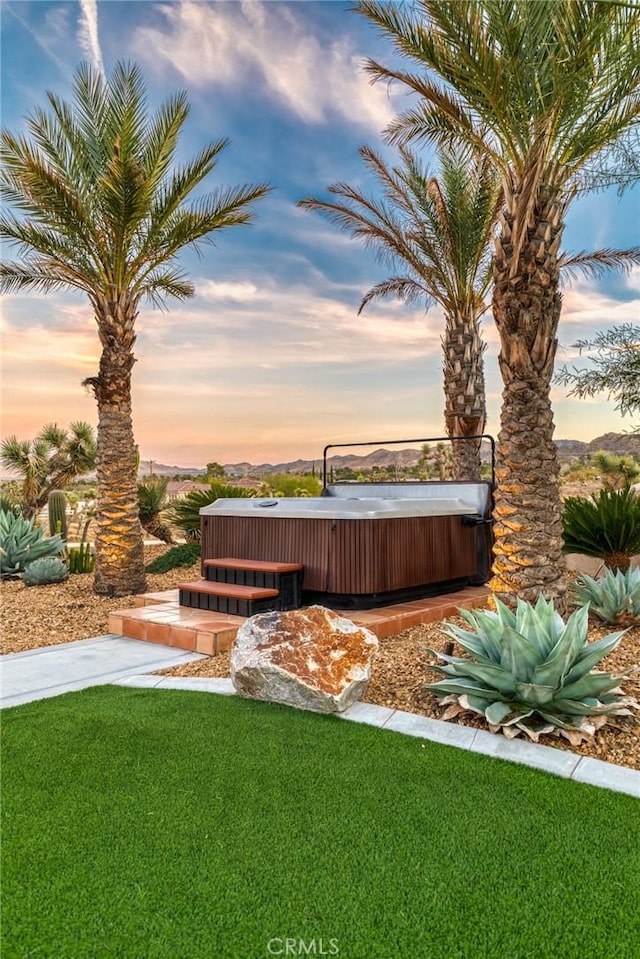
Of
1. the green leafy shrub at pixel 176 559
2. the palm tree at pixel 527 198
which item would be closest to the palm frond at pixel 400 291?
the green leafy shrub at pixel 176 559

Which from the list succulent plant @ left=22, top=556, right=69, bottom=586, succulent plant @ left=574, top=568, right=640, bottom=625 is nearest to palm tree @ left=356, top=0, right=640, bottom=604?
succulent plant @ left=574, top=568, right=640, bottom=625

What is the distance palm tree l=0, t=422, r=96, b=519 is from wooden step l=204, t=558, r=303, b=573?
888 cm

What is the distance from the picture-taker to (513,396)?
180 inches

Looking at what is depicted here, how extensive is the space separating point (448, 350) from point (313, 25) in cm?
499

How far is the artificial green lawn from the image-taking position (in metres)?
1.57

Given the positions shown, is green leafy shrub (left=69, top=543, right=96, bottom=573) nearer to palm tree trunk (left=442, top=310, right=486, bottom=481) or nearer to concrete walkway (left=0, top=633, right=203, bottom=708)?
concrete walkway (left=0, top=633, right=203, bottom=708)

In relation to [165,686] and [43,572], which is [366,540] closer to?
[165,686]

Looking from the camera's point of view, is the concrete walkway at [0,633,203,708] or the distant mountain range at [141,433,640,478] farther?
the distant mountain range at [141,433,640,478]

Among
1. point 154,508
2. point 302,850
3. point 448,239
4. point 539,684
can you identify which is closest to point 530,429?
point 539,684

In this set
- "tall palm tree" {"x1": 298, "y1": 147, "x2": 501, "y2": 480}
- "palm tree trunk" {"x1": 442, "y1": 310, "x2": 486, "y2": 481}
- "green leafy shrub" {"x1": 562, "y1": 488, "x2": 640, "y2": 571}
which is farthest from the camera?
"palm tree trunk" {"x1": 442, "y1": 310, "x2": 486, "y2": 481}

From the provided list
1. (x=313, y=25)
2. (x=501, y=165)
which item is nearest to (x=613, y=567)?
(x=501, y=165)

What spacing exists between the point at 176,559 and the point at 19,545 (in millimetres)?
2014

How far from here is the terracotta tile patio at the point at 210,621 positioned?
460cm

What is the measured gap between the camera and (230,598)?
5180 mm
